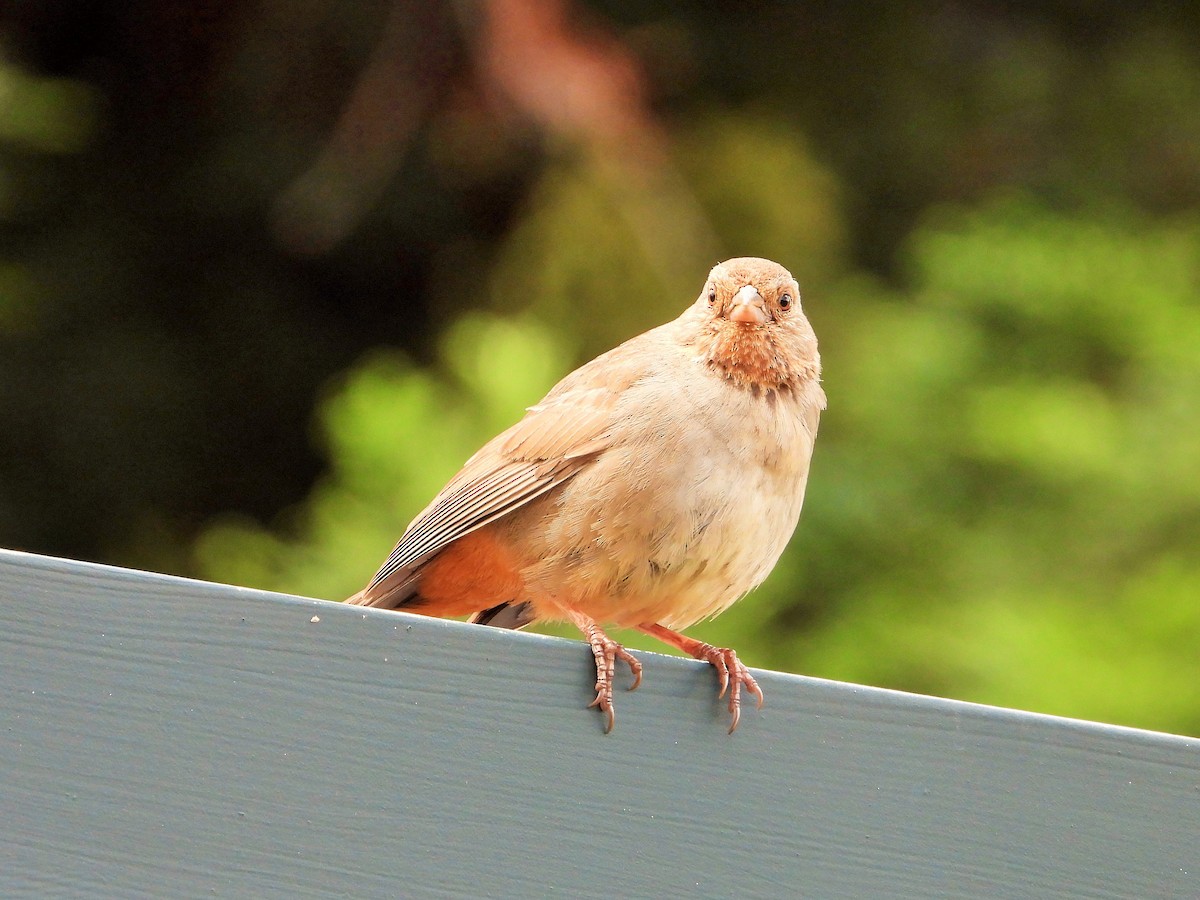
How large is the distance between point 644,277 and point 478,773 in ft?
11.2

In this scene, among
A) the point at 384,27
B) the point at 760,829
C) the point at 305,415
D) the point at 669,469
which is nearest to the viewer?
the point at 760,829

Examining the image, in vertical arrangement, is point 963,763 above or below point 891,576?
below

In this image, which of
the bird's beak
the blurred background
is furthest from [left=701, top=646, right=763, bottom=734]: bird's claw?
the blurred background

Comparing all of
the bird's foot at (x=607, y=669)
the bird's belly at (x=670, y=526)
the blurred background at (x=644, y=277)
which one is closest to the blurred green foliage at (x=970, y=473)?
the blurred background at (x=644, y=277)

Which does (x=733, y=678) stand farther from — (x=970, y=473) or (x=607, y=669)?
(x=970, y=473)

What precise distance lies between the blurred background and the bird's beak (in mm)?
1153

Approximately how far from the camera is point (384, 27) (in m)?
5.43

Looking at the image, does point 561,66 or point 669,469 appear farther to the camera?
point 561,66

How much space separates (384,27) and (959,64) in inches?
98.5

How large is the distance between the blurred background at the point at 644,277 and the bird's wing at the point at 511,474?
910 mm

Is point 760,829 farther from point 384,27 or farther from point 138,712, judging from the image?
point 384,27

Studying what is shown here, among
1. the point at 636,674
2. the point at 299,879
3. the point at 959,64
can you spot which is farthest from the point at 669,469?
the point at 959,64

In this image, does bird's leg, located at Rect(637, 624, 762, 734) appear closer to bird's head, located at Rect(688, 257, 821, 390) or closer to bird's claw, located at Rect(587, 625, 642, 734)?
bird's claw, located at Rect(587, 625, 642, 734)

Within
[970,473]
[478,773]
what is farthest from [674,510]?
[970,473]
